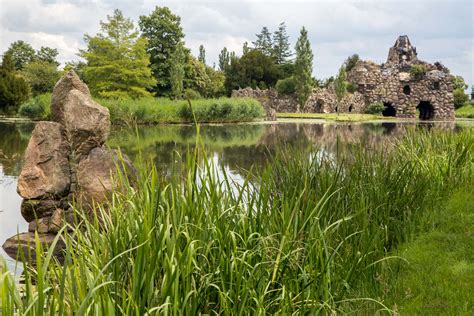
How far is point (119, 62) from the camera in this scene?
32.6m

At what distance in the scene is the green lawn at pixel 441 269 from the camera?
3.52m

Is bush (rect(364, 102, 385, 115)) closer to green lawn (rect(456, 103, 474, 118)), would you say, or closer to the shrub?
the shrub

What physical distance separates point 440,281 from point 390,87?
4169cm

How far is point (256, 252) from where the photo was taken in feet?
9.21

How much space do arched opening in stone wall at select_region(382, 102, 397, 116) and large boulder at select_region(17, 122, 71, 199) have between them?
39991 mm

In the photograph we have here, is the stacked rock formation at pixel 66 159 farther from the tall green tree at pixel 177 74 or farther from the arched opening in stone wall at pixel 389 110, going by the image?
the arched opening in stone wall at pixel 389 110

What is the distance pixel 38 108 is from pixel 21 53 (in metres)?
30.9

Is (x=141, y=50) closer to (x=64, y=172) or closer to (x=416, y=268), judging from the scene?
(x=64, y=172)

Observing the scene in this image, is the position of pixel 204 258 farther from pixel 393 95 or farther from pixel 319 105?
pixel 393 95

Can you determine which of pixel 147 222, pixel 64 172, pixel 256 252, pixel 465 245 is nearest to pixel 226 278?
pixel 256 252

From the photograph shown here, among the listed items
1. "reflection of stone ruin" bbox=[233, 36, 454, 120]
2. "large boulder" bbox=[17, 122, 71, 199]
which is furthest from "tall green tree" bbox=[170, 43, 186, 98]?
"large boulder" bbox=[17, 122, 71, 199]

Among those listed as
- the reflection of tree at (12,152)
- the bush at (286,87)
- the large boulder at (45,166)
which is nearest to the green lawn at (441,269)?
the large boulder at (45,166)

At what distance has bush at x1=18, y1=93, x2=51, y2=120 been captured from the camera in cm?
2805

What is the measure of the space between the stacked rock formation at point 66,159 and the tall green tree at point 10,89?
28.8 meters
